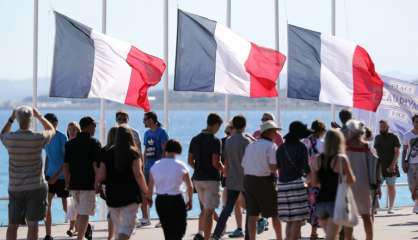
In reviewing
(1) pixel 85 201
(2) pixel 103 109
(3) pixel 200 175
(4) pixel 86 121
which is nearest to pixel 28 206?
(1) pixel 85 201

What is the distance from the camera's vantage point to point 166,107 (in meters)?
22.8

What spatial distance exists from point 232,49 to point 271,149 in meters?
5.01

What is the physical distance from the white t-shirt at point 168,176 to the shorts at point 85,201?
194 cm

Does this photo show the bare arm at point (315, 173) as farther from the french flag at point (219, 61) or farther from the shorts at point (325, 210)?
the french flag at point (219, 61)

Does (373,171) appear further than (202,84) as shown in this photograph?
No

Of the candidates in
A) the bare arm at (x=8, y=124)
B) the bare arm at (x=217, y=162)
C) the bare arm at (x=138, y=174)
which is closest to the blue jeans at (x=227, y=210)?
the bare arm at (x=217, y=162)

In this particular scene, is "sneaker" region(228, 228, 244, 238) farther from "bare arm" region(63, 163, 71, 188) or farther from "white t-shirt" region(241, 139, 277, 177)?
"bare arm" region(63, 163, 71, 188)

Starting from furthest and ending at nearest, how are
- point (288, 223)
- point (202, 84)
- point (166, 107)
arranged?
point (166, 107) → point (202, 84) → point (288, 223)

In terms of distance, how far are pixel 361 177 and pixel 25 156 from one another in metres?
3.96

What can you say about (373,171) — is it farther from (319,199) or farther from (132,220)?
(132,220)

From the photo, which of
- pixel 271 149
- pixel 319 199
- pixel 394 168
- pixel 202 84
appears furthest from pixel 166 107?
pixel 319 199

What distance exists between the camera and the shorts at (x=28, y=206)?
15141 mm

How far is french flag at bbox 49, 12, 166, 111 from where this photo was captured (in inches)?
772

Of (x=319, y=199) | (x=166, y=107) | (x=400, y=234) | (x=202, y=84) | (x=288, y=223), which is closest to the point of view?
(x=319, y=199)
